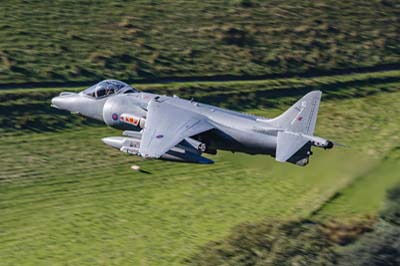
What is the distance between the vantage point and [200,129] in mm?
42906

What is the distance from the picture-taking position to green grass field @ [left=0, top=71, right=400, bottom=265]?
144 feet

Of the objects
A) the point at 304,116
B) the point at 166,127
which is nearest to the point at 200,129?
the point at 166,127

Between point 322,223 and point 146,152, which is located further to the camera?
point 322,223

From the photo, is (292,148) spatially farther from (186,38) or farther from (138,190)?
(186,38)

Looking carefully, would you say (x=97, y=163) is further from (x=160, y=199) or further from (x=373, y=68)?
(x=373, y=68)

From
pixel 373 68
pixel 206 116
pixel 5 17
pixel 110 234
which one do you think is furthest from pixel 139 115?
pixel 373 68

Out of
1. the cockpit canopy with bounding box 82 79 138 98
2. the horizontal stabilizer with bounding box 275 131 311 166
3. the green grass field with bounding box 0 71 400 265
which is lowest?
the green grass field with bounding box 0 71 400 265

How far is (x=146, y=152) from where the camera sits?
1564 inches

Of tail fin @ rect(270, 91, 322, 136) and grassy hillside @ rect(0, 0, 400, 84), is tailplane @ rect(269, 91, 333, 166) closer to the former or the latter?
tail fin @ rect(270, 91, 322, 136)

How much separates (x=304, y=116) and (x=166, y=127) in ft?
22.0

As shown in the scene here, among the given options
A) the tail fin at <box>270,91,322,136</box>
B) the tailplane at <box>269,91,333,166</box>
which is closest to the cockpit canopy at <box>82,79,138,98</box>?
the tailplane at <box>269,91,333,166</box>

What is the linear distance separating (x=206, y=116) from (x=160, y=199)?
21.1 ft

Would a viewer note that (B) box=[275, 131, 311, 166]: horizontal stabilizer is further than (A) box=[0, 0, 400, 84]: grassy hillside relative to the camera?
No

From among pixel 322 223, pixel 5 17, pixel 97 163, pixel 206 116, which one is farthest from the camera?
pixel 5 17
